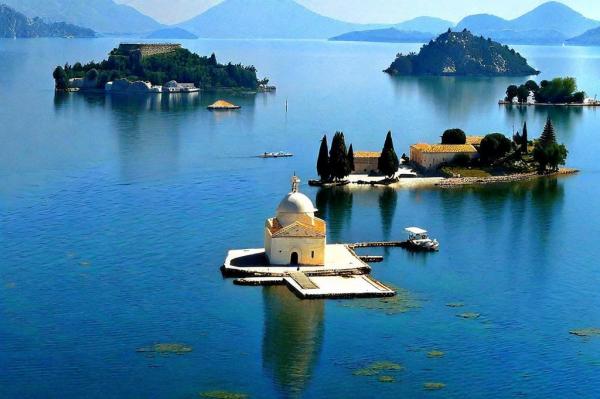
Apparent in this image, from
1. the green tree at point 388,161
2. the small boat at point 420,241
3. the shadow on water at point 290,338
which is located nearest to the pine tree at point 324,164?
the green tree at point 388,161

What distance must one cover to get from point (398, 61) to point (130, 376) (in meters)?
135

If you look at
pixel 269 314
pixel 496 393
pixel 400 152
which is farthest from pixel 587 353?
→ pixel 400 152

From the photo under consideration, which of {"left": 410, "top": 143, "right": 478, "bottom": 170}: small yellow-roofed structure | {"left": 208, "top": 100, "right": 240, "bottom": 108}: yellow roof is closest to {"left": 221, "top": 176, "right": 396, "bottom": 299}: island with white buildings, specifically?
{"left": 410, "top": 143, "right": 478, "bottom": 170}: small yellow-roofed structure

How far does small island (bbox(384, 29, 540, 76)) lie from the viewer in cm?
15938

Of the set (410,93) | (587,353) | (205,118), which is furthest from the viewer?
(410,93)

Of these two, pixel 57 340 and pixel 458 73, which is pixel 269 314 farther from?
pixel 458 73

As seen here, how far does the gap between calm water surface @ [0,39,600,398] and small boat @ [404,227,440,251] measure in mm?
507

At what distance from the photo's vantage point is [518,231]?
44344mm

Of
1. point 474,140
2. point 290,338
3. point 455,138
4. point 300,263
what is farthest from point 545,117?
point 290,338

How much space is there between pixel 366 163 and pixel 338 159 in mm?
3341

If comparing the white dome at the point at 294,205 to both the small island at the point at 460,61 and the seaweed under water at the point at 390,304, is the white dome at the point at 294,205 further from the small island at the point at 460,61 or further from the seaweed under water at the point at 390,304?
the small island at the point at 460,61

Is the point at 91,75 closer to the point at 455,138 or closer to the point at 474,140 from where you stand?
the point at 474,140

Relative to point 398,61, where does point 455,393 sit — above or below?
below

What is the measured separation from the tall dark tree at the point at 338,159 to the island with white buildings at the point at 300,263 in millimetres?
14975
